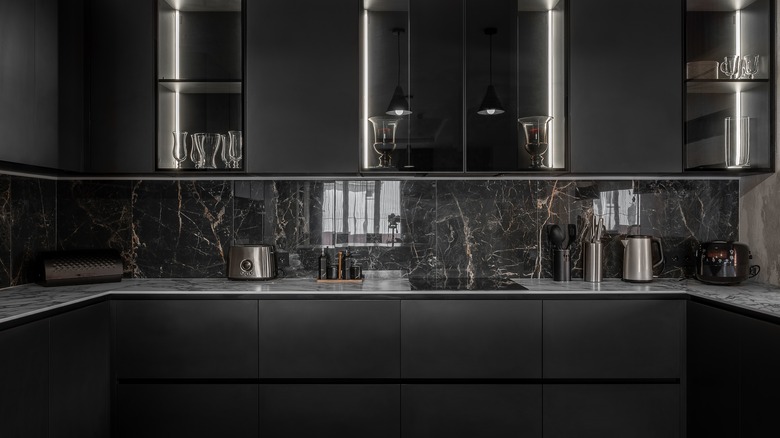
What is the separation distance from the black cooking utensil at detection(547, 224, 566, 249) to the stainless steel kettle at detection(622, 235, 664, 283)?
0.35 metres

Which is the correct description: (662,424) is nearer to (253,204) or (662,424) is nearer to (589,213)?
(589,213)

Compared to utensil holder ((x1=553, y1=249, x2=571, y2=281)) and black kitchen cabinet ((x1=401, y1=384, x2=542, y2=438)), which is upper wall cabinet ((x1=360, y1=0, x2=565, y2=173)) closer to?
utensil holder ((x1=553, y1=249, x2=571, y2=281))

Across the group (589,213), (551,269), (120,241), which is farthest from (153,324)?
(589,213)

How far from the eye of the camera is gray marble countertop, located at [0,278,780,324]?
6.77 ft

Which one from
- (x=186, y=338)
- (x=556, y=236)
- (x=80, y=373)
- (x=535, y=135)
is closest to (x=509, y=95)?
(x=535, y=135)

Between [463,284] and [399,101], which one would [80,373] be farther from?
[399,101]

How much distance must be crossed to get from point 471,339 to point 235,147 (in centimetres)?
160

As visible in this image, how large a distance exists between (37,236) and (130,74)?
105 centimetres

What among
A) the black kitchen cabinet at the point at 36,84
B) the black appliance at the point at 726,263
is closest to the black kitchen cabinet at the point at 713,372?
the black appliance at the point at 726,263

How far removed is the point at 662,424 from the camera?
7.61ft

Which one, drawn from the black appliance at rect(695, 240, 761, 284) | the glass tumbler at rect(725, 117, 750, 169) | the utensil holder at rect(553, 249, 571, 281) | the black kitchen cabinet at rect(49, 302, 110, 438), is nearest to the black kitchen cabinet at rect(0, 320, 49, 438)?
the black kitchen cabinet at rect(49, 302, 110, 438)

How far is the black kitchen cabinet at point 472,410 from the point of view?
230 cm

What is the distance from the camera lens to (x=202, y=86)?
2654 millimetres

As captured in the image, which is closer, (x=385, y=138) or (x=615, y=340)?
(x=615, y=340)
